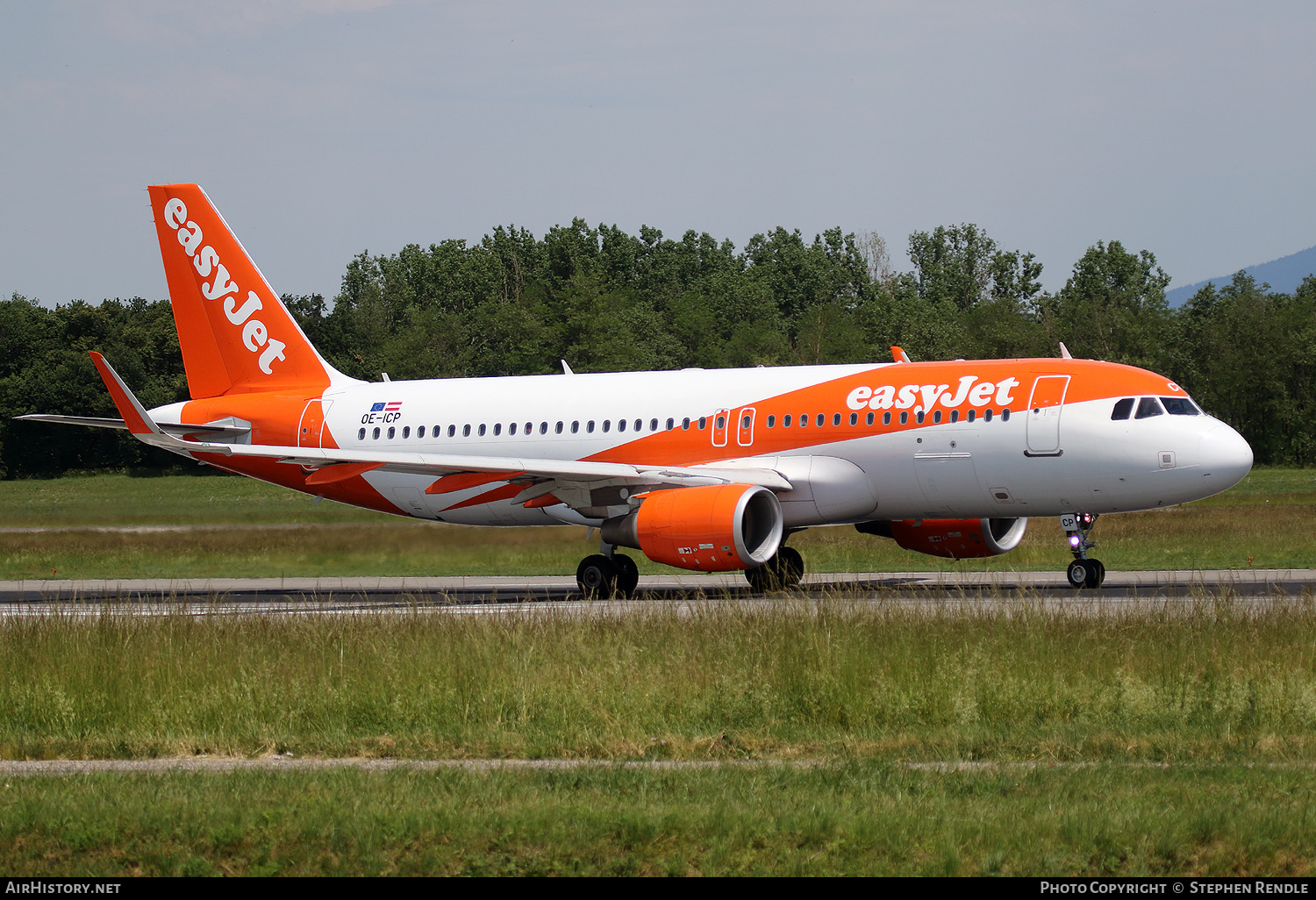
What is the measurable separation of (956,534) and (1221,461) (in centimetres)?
504

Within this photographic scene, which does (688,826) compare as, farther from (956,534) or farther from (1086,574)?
(956,534)

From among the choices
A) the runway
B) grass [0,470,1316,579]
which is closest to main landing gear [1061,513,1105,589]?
the runway

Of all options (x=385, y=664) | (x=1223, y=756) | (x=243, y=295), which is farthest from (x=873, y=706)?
(x=243, y=295)

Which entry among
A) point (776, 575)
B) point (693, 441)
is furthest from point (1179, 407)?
point (693, 441)

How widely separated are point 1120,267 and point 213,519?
108399 millimetres

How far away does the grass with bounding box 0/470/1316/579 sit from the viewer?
90.1 feet

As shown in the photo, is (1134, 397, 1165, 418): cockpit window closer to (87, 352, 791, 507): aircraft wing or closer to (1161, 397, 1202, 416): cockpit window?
(1161, 397, 1202, 416): cockpit window

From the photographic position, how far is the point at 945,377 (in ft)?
76.7

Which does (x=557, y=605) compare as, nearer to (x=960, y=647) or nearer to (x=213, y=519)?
(x=960, y=647)

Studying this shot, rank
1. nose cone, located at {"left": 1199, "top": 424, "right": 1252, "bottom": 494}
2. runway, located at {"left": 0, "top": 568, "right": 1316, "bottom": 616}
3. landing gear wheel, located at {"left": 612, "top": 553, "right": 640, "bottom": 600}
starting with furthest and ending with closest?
1. landing gear wheel, located at {"left": 612, "top": 553, "right": 640, "bottom": 600}
2. nose cone, located at {"left": 1199, "top": 424, "right": 1252, "bottom": 494}
3. runway, located at {"left": 0, "top": 568, "right": 1316, "bottom": 616}

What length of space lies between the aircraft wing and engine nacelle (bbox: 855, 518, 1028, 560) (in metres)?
3.11

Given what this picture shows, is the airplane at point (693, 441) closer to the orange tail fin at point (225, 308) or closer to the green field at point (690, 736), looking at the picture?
the orange tail fin at point (225, 308)

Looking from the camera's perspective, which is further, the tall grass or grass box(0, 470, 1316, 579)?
grass box(0, 470, 1316, 579)

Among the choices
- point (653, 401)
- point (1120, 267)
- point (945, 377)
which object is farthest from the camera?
point (1120, 267)
